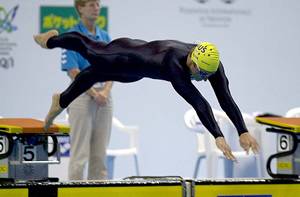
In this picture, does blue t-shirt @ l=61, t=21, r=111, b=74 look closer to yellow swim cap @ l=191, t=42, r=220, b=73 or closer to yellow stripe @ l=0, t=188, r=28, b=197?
yellow swim cap @ l=191, t=42, r=220, b=73

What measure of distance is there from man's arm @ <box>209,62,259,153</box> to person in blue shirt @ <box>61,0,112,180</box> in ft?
3.90

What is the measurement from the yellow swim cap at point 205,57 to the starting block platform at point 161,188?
76cm

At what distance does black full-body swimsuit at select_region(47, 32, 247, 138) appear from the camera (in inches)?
235

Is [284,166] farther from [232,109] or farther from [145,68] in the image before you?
[145,68]

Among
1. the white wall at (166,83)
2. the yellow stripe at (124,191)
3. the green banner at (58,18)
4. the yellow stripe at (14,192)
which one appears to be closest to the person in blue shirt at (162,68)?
the yellow stripe at (124,191)

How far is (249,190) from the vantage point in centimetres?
585

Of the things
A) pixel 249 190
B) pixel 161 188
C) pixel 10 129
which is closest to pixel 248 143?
pixel 249 190

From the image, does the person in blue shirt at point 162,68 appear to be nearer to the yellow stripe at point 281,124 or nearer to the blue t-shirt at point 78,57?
the yellow stripe at point 281,124

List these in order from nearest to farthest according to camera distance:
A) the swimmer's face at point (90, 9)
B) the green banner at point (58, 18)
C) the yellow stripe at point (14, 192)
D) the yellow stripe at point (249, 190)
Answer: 1. the yellow stripe at point (14, 192)
2. the yellow stripe at point (249, 190)
3. the swimmer's face at point (90, 9)
4. the green banner at point (58, 18)

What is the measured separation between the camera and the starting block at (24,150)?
580 centimetres

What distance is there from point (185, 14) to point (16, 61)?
1.80m

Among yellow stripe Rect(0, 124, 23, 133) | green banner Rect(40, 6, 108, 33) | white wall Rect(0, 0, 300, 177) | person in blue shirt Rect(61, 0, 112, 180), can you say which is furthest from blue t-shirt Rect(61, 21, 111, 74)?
white wall Rect(0, 0, 300, 177)

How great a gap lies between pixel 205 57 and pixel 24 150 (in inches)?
51.4

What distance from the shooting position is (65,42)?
21.4 feet
